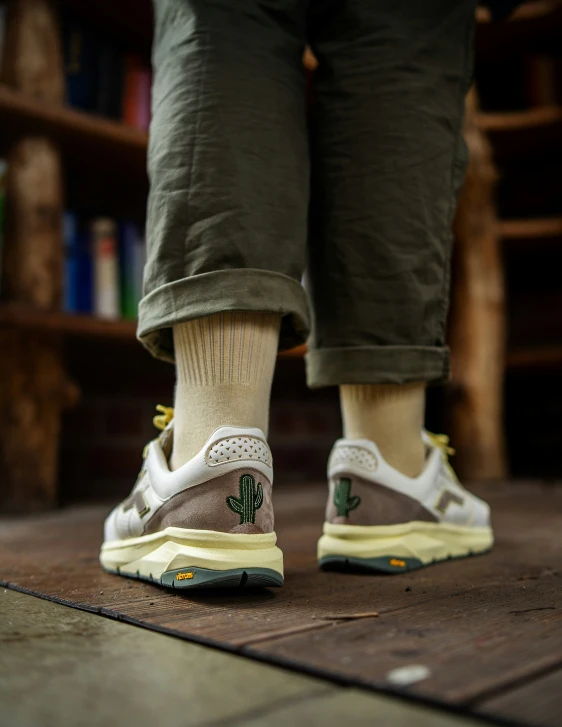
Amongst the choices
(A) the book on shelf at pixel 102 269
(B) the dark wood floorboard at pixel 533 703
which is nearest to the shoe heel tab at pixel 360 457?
(B) the dark wood floorboard at pixel 533 703

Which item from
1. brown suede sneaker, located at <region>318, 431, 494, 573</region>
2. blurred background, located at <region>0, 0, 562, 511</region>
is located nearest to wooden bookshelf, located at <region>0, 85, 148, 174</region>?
blurred background, located at <region>0, 0, 562, 511</region>

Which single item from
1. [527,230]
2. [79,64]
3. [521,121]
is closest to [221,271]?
[79,64]

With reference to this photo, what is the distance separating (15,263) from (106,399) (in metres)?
0.56

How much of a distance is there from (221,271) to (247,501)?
0.21 metres

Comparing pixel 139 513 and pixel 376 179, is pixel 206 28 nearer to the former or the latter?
pixel 376 179

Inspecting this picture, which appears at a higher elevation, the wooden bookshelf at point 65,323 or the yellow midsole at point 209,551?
the wooden bookshelf at point 65,323

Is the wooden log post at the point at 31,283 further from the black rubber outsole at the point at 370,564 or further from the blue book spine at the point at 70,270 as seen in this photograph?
the black rubber outsole at the point at 370,564

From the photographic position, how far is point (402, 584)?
641mm

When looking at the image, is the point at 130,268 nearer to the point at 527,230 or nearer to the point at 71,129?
the point at 71,129

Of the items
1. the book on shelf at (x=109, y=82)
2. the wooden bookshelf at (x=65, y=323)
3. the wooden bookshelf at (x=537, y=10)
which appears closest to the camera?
the wooden bookshelf at (x=65, y=323)

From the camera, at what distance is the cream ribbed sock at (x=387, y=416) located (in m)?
0.75

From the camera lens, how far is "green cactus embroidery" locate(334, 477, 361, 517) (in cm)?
72

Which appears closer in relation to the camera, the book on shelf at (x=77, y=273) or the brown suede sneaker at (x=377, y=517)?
the brown suede sneaker at (x=377, y=517)

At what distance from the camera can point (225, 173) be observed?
0.60 m
